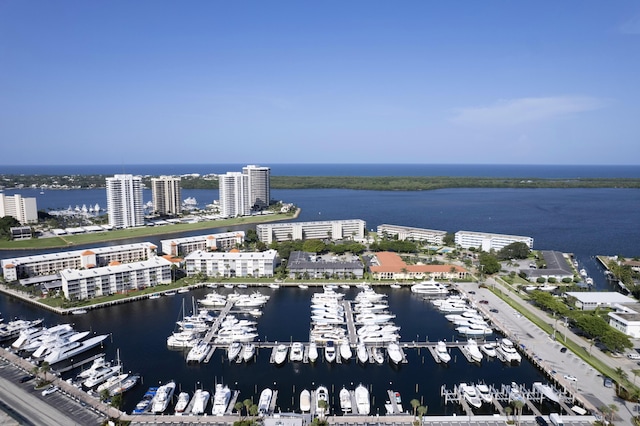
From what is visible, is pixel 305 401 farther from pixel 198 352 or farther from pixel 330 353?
pixel 198 352

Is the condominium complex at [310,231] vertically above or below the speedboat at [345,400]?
above

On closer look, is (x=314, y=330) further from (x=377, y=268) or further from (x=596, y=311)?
(x=596, y=311)

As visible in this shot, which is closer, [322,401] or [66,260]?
[322,401]

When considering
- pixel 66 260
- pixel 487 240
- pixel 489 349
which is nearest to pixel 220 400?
pixel 489 349

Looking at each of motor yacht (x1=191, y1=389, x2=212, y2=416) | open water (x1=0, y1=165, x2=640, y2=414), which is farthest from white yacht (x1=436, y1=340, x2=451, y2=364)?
motor yacht (x1=191, y1=389, x2=212, y2=416)

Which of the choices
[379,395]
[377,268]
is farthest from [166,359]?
[377,268]

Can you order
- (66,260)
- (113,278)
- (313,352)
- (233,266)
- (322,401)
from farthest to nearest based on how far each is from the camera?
(66,260), (233,266), (113,278), (313,352), (322,401)

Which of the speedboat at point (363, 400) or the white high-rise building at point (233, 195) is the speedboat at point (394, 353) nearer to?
A: the speedboat at point (363, 400)

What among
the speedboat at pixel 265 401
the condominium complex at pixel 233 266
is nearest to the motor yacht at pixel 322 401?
the speedboat at pixel 265 401
